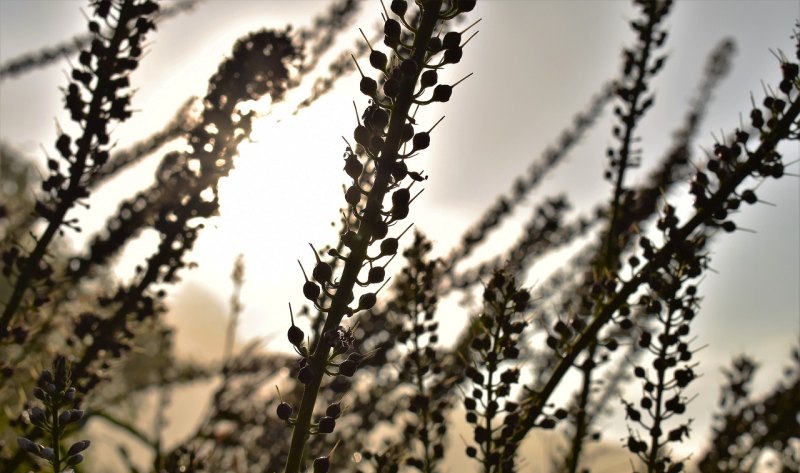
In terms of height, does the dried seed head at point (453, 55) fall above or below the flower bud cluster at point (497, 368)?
above

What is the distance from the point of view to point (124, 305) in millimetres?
2666

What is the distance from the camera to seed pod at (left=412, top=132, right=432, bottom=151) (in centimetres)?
140

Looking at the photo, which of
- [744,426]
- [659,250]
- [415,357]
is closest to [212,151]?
[415,357]

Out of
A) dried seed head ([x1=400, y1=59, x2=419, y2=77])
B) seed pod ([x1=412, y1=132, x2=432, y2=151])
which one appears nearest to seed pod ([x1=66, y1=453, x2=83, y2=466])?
seed pod ([x1=412, y1=132, x2=432, y2=151])

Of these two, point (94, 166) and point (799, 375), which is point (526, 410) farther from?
point (799, 375)

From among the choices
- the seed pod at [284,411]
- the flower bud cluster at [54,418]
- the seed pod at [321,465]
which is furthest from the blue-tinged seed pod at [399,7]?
the flower bud cluster at [54,418]

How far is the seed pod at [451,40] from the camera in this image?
1436mm

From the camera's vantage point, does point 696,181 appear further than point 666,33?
No

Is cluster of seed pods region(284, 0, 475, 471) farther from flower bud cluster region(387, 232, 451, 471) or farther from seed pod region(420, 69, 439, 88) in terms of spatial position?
flower bud cluster region(387, 232, 451, 471)

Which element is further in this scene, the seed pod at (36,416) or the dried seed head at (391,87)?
the seed pod at (36,416)

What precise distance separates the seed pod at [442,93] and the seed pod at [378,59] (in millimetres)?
149

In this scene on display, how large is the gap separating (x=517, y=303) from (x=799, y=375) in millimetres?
4973

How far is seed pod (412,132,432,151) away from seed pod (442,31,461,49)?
116 mm

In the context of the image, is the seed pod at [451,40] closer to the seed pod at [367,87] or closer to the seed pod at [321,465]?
the seed pod at [367,87]
